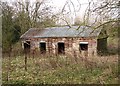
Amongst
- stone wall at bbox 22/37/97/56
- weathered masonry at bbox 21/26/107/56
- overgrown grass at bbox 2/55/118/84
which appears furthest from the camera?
weathered masonry at bbox 21/26/107/56

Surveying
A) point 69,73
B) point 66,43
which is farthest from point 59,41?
point 69,73

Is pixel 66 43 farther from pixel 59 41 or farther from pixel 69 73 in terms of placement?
pixel 69 73

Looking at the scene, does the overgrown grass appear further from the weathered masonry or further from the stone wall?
the weathered masonry

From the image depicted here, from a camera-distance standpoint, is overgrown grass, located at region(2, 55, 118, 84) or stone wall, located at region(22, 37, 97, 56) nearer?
overgrown grass, located at region(2, 55, 118, 84)

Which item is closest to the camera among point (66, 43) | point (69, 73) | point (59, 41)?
point (69, 73)

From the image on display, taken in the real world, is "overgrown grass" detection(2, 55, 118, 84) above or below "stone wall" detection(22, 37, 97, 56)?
below

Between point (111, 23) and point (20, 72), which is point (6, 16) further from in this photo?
point (111, 23)

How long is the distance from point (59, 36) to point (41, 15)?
844cm

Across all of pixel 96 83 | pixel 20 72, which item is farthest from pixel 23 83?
pixel 96 83

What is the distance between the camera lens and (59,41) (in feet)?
82.8

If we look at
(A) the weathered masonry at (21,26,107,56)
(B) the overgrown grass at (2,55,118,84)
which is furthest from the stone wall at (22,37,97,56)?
(B) the overgrown grass at (2,55,118,84)

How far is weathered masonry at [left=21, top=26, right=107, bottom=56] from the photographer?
23.2 m

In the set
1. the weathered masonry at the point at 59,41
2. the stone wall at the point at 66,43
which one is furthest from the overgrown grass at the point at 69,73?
the weathered masonry at the point at 59,41

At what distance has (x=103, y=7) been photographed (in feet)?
30.0
